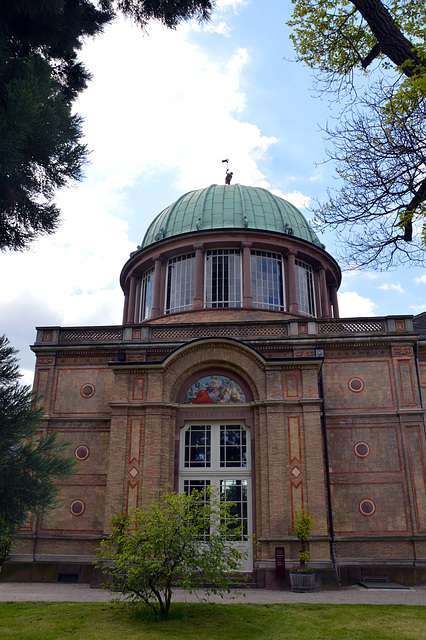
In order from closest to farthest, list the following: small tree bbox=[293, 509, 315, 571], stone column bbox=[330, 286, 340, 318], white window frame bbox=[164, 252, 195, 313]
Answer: small tree bbox=[293, 509, 315, 571] < white window frame bbox=[164, 252, 195, 313] < stone column bbox=[330, 286, 340, 318]

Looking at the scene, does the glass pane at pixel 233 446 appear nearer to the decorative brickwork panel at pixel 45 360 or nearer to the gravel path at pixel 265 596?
the gravel path at pixel 265 596

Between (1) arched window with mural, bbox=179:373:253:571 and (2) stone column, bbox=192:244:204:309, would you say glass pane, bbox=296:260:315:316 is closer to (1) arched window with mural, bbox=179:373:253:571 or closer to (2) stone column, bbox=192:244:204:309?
(2) stone column, bbox=192:244:204:309

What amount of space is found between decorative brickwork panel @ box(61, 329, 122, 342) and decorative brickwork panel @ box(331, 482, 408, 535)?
9.48 m

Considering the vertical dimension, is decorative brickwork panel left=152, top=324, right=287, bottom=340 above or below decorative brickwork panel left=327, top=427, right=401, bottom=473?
above

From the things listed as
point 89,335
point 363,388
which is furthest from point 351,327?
point 89,335

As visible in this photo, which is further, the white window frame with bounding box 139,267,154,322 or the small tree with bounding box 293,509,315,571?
the white window frame with bounding box 139,267,154,322

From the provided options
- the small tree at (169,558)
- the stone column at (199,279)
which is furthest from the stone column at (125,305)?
the small tree at (169,558)

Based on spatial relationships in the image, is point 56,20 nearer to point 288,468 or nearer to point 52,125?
point 52,125

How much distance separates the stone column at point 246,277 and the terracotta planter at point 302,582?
1056 cm

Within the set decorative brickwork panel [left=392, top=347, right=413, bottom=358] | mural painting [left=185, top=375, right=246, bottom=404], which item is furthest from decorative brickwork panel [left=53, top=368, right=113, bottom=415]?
decorative brickwork panel [left=392, top=347, right=413, bottom=358]

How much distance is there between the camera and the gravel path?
42.7 feet

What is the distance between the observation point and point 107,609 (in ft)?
37.4

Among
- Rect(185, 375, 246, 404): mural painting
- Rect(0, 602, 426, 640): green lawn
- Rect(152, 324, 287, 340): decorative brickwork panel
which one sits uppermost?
Rect(152, 324, 287, 340): decorative brickwork panel

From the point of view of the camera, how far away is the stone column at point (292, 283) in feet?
75.3
